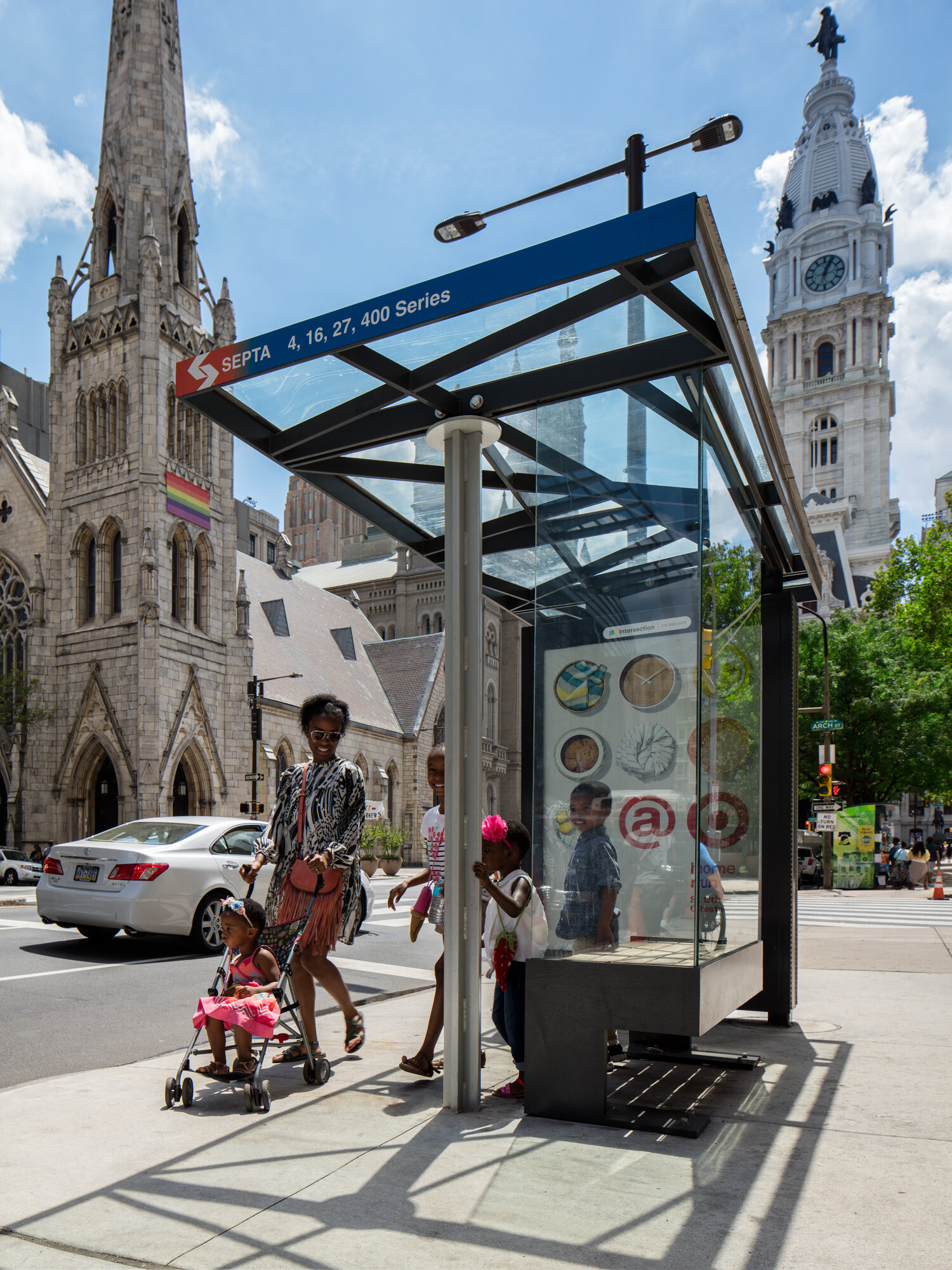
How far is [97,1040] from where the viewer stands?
6.57 metres

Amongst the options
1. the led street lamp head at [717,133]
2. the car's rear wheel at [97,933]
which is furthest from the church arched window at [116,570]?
the led street lamp head at [717,133]

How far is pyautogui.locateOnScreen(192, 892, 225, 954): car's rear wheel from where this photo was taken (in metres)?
10.9

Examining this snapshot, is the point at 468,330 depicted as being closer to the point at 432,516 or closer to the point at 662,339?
the point at 662,339

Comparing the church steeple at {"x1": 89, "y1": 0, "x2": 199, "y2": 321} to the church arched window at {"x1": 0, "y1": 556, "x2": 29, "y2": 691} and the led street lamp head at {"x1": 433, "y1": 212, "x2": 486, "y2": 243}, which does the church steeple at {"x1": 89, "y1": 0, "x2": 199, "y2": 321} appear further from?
the led street lamp head at {"x1": 433, "y1": 212, "x2": 486, "y2": 243}

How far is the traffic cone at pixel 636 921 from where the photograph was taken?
454 centimetres

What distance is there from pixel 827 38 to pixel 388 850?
145871 millimetres

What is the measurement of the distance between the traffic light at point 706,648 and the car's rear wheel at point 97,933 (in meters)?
9.14

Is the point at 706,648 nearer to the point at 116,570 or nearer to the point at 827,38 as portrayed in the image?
the point at 116,570

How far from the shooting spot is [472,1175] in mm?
3783

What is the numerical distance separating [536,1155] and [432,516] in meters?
4.62

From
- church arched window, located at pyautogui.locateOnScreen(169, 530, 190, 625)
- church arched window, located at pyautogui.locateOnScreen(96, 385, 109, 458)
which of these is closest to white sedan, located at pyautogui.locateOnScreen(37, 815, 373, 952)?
church arched window, located at pyautogui.locateOnScreen(169, 530, 190, 625)

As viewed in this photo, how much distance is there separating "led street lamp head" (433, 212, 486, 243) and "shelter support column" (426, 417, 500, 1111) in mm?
5359

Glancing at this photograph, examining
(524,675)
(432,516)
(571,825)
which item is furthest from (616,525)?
(524,675)

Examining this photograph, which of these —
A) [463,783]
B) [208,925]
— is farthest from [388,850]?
[463,783]
